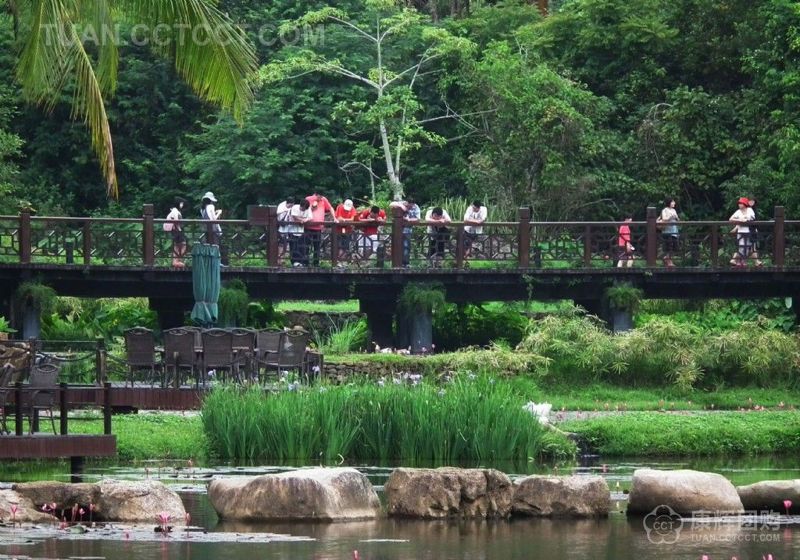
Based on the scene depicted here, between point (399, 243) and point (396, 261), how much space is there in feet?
1.11

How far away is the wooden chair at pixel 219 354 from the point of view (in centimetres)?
2517

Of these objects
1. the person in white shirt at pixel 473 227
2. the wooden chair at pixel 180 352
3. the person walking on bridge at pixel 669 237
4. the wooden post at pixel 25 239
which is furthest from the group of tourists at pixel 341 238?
the wooden chair at pixel 180 352

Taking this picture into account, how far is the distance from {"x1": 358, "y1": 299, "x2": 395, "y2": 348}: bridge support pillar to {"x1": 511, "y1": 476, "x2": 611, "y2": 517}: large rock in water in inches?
655

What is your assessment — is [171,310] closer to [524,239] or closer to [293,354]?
[524,239]

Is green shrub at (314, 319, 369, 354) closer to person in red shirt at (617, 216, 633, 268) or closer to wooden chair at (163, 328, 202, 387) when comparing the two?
person in red shirt at (617, 216, 633, 268)

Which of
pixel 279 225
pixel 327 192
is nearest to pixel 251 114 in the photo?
pixel 327 192

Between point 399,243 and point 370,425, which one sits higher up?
point 399,243

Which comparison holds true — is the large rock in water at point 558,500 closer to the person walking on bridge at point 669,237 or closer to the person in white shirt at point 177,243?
the person in white shirt at point 177,243

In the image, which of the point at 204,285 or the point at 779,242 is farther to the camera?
the point at 779,242

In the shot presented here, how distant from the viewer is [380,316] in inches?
1372

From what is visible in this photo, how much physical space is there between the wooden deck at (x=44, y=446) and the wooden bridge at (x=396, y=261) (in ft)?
44.2

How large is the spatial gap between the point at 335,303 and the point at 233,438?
65.8 feet

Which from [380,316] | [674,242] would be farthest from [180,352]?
[674,242]

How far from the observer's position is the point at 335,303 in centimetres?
4175
